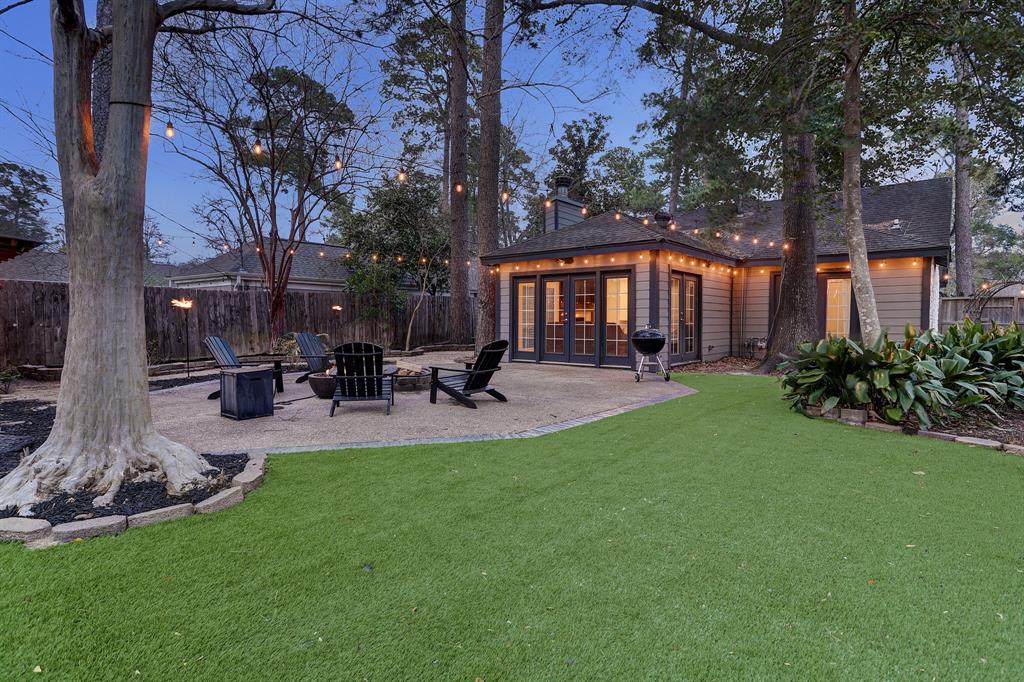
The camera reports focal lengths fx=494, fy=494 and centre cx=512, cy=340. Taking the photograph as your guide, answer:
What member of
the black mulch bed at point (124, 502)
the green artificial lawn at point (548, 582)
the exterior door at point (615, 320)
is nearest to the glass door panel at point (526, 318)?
the exterior door at point (615, 320)

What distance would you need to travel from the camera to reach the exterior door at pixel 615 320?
9.98 meters

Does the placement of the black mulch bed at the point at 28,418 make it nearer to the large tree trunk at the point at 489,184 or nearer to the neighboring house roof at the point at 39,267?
the large tree trunk at the point at 489,184

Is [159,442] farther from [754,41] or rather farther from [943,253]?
[943,253]

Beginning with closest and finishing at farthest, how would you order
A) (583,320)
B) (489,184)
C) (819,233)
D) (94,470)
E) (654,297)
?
(94,470) < (654,297) < (583,320) < (489,184) < (819,233)

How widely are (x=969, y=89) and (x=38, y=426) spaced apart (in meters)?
10.8

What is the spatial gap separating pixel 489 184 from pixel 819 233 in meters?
7.85

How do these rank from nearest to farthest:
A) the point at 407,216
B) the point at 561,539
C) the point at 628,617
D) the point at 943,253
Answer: the point at 628,617 → the point at 561,539 → the point at 943,253 → the point at 407,216

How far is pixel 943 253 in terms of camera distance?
9.52 metres

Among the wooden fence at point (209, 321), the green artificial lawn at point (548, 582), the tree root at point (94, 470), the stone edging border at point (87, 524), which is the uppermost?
the wooden fence at point (209, 321)

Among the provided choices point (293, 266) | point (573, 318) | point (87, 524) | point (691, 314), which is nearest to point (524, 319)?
point (573, 318)

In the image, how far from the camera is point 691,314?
1095 cm

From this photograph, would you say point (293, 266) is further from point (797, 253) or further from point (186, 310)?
point (797, 253)

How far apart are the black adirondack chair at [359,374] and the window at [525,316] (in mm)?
5984

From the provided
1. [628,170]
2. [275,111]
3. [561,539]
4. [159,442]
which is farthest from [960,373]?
[628,170]
